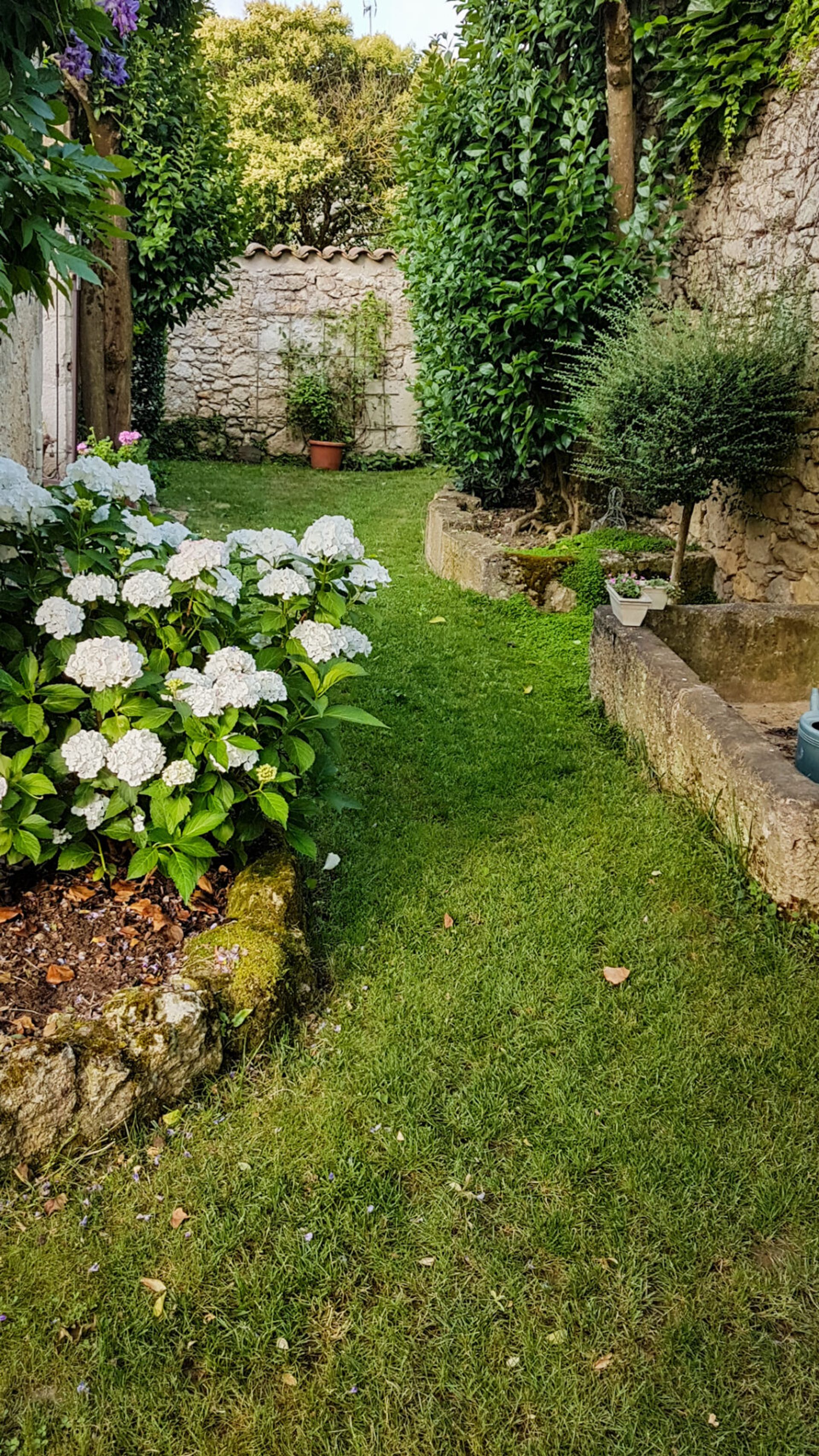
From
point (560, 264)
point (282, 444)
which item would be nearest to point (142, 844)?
point (560, 264)

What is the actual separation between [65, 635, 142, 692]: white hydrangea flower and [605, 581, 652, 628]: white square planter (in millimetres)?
2918

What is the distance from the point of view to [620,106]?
20.0ft

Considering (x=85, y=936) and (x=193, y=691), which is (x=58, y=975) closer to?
(x=85, y=936)

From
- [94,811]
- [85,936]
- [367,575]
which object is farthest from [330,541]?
[85,936]

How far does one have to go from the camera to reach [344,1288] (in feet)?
5.79

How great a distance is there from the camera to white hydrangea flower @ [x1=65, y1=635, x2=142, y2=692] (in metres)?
2.27

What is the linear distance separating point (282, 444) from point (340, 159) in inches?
357

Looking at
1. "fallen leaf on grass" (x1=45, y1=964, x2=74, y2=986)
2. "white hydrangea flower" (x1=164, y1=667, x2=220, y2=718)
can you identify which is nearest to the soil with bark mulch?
"fallen leaf on grass" (x1=45, y1=964, x2=74, y2=986)

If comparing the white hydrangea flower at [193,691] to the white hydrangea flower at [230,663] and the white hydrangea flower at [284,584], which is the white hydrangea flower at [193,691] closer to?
the white hydrangea flower at [230,663]

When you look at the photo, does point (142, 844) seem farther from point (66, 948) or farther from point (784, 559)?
point (784, 559)

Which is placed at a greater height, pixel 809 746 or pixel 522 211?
pixel 522 211

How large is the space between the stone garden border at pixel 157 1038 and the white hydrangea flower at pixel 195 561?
88 cm

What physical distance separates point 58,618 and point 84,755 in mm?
359

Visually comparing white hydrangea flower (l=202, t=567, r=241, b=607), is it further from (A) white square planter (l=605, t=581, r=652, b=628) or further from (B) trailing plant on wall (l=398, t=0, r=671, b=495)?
(B) trailing plant on wall (l=398, t=0, r=671, b=495)
